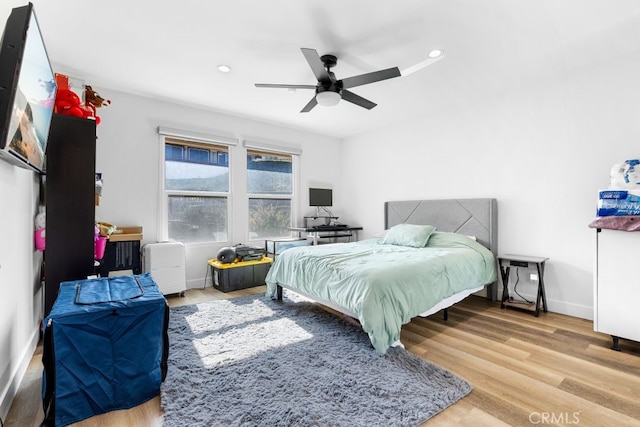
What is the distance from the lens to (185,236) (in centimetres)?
428

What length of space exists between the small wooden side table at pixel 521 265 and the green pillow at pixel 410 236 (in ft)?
2.75

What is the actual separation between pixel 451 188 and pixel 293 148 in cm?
262

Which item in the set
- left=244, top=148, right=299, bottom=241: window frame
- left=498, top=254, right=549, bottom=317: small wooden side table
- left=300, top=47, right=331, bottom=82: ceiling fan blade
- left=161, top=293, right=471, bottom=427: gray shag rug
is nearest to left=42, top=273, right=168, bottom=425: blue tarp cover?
left=161, top=293, right=471, bottom=427: gray shag rug

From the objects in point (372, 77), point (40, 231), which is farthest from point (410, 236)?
point (40, 231)

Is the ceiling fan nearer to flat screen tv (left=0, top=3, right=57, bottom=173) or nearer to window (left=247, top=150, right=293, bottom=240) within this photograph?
flat screen tv (left=0, top=3, right=57, bottom=173)

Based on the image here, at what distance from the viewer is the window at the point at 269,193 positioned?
4902 millimetres

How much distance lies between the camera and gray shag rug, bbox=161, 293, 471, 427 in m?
1.63

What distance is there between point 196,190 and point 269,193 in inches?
46.4

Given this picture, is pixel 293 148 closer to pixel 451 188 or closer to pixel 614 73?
pixel 451 188

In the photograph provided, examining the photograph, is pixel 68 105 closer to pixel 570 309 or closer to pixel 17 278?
pixel 17 278

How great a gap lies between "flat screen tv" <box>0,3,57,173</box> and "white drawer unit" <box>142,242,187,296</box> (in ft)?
6.55

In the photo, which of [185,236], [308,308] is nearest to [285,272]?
[308,308]

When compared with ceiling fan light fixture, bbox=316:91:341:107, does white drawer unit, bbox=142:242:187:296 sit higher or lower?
lower

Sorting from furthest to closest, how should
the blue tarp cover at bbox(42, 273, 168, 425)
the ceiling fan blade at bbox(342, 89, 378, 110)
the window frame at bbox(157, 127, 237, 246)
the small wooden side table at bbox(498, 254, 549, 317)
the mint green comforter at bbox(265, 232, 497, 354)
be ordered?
the window frame at bbox(157, 127, 237, 246)
the small wooden side table at bbox(498, 254, 549, 317)
the ceiling fan blade at bbox(342, 89, 378, 110)
the mint green comforter at bbox(265, 232, 497, 354)
the blue tarp cover at bbox(42, 273, 168, 425)
